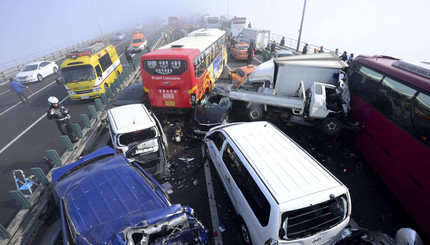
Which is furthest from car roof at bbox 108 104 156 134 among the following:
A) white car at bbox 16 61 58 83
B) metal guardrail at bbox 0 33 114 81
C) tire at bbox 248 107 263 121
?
metal guardrail at bbox 0 33 114 81

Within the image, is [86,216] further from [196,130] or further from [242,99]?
[242,99]

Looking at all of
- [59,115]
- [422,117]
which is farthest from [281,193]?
[59,115]

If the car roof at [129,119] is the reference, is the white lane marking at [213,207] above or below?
below

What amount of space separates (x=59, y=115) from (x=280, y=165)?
880 cm

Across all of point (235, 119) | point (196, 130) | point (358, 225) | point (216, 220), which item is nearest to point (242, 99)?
point (235, 119)

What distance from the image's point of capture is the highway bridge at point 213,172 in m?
5.29

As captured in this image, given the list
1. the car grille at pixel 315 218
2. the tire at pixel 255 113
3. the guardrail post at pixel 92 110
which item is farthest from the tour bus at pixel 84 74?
the car grille at pixel 315 218

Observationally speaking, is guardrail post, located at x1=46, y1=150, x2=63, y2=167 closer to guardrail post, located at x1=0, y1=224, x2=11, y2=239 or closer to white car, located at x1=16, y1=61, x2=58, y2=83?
guardrail post, located at x1=0, y1=224, x2=11, y2=239

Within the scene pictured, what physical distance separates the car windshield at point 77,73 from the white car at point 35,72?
9.48m

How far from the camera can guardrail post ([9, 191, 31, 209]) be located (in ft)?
16.5

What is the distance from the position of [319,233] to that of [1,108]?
65.6ft

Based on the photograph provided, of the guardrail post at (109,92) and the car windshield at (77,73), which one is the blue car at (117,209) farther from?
the car windshield at (77,73)

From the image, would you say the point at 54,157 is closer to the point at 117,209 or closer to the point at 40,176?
the point at 40,176

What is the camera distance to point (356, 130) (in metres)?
7.05
